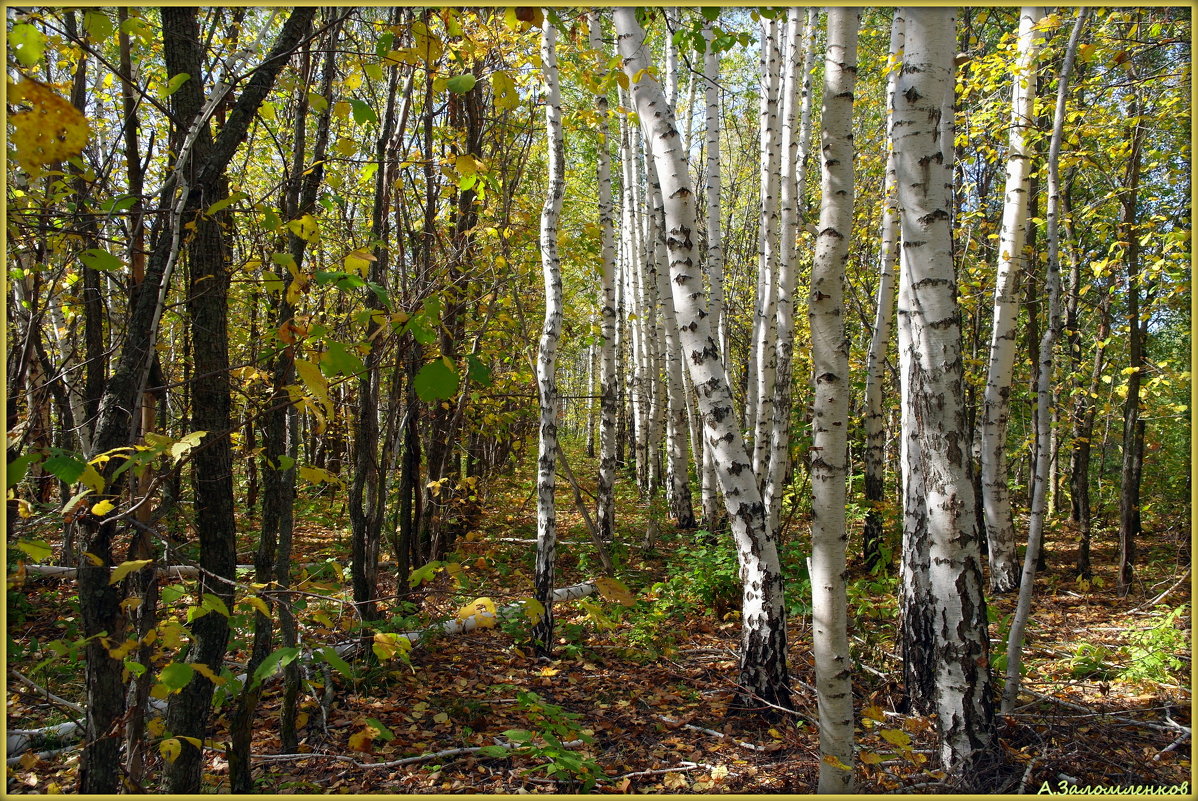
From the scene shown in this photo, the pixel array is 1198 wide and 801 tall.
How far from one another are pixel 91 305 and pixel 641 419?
455 inches

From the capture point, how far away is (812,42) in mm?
8758

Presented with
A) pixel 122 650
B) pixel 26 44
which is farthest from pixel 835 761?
pixel 26 44

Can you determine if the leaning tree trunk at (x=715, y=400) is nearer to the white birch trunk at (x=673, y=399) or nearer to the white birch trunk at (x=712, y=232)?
the white birch trunk at (x=712, y=232)

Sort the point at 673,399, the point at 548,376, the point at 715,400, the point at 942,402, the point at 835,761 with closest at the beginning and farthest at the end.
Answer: the point at 835,761
the point at 942,402
the point at 715,400
the point at 548,376
the point at 673,399

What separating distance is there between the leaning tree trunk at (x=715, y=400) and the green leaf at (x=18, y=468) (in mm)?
3014

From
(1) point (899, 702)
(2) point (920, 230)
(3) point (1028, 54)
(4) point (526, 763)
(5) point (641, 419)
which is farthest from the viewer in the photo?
(5) point (641, 419)

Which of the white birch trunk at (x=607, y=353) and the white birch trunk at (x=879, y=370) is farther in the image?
the white birch trunk at (x=607, y=353)

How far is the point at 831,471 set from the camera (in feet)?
8.72

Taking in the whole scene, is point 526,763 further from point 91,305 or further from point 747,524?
point 91,305

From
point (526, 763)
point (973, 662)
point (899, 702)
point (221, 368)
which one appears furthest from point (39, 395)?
point (899, 702)

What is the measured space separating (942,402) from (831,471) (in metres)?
0.83

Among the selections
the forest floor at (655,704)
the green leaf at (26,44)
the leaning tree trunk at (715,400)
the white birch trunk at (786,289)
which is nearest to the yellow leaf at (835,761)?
the forest floor at (655,704)

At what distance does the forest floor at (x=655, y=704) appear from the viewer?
3.18 meters

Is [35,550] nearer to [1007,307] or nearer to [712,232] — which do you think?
[1007,307]
